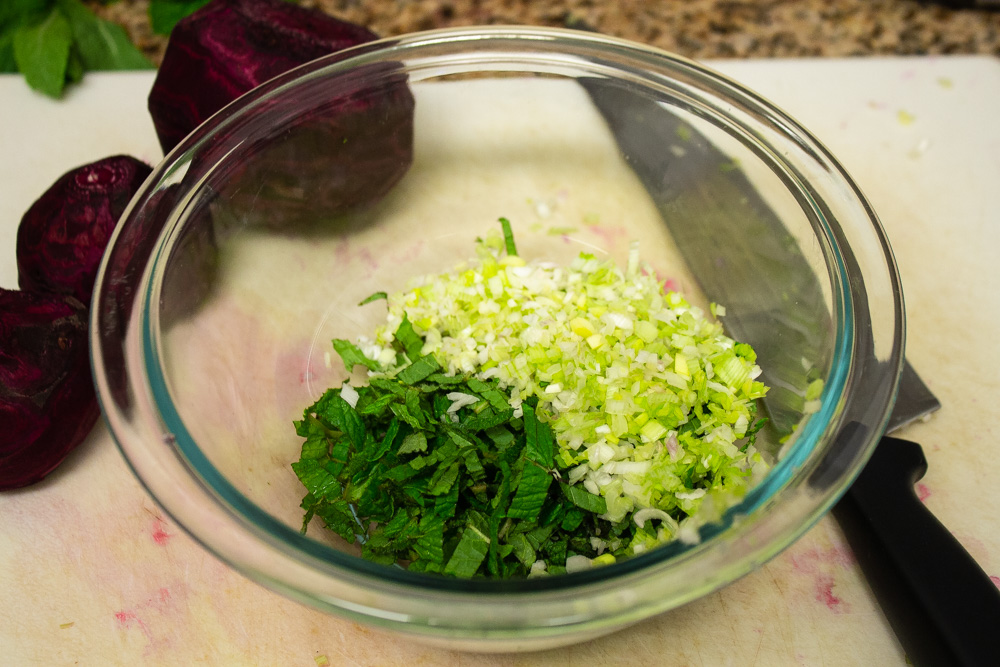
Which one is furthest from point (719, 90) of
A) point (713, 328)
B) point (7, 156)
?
point (7, 156)

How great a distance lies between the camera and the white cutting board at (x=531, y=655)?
0.93 meters

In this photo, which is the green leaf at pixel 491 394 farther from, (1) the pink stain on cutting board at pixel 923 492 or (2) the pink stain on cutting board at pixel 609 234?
(1) the pink stain on cutting board at pixel 923 492

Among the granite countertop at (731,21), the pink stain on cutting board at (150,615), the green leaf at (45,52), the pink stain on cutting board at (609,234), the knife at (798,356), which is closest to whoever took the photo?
the knife at (798,356)

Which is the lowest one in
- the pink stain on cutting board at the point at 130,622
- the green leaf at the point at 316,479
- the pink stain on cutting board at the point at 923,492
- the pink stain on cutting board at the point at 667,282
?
the pink stain on cutting board at the point at 130,622

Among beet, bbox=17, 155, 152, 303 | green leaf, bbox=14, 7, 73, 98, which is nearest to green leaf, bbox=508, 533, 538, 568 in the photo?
beet, bbox=17, 155, 152, 303

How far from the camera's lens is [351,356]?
109 centimetres

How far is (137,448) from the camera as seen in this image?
77 centimetres

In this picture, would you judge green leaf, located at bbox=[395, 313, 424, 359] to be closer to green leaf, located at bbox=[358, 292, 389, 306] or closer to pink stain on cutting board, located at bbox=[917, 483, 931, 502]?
green leaf, located at bbox=[358, 292, 389, 306]

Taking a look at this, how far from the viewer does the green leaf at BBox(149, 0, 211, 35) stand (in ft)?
5.24

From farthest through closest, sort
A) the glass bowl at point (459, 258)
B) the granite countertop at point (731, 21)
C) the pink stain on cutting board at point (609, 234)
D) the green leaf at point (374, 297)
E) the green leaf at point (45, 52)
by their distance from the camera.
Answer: the granite countertop at point (731, 21)
the green leaf at point (45, 52)
the pink stain on cutting board at point (609, 234)
the green leaf at point (374, 297)
the glass bowl at point (459, 258)

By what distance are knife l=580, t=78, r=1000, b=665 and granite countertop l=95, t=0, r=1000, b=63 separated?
0.78 metres

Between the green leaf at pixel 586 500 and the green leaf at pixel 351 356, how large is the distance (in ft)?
1.17

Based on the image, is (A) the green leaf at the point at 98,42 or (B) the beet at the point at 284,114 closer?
(B) the beet at the point at 284,114

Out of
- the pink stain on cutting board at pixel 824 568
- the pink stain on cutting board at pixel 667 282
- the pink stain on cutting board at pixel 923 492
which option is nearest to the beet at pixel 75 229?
the pink stain on cutting board at pixel 667 282
